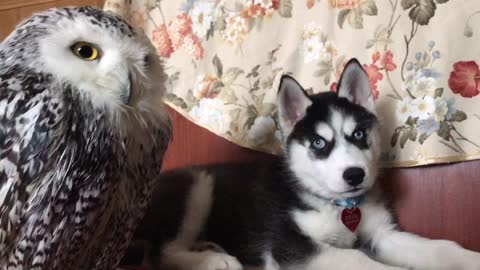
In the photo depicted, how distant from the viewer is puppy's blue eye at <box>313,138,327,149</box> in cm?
104

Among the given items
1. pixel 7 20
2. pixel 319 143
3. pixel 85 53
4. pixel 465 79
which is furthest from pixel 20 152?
pixel 7 20

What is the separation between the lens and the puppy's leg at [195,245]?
1.00 m

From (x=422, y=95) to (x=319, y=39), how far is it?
0.24m

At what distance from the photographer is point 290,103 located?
1.10 m

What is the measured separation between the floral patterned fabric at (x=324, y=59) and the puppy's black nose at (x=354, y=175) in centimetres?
16

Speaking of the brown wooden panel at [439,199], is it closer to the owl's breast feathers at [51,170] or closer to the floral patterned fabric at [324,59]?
the floral patterned fabric at [324,59]

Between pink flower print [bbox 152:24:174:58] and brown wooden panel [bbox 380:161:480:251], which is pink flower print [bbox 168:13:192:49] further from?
brown wooden panel [bbox 380:161:480:251]

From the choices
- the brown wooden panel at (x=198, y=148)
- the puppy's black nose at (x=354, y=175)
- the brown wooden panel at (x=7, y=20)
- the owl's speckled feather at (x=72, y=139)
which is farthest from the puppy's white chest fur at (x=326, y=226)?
the brown wooden panel at (x=7, y=20)

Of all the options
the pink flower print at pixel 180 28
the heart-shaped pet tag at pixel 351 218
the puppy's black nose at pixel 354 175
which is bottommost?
the heart-shaped pet tag at pixel 351 218

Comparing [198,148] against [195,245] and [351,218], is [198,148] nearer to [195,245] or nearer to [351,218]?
[195,245]

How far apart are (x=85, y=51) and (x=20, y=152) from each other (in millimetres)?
154

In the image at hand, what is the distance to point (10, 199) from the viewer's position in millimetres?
666

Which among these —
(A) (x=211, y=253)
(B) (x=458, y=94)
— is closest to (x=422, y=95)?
(B) (x=458, y=94)

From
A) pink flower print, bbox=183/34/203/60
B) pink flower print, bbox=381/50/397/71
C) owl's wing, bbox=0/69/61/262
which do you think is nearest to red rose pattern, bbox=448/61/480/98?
pink flower print, bbox=381/50/397/71
